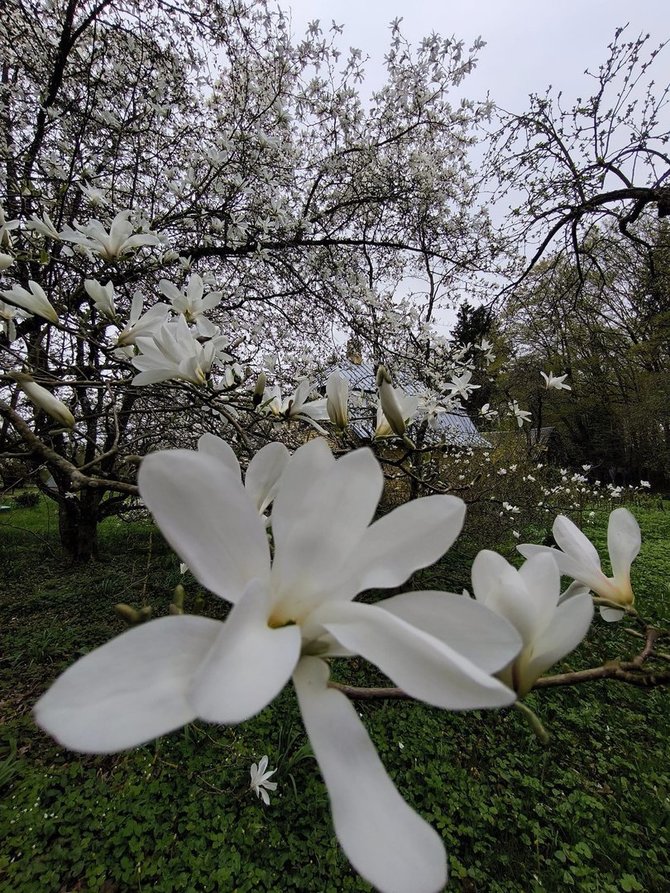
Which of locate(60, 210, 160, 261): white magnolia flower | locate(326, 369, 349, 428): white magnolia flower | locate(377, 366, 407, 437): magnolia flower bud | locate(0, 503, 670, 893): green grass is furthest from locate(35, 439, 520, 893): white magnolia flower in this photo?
locate(0, 503, 670, 893): green grass

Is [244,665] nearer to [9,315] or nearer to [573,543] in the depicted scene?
[573,543]

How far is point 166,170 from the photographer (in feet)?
12.0

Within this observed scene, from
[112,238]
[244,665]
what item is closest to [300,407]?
[112,238]

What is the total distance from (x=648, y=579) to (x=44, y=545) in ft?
26.5

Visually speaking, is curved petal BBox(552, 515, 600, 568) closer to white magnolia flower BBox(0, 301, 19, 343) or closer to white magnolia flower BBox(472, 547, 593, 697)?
white magnolia flower BBox(472, 547, 593, 697)

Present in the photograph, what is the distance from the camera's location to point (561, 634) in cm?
39

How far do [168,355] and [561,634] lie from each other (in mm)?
766

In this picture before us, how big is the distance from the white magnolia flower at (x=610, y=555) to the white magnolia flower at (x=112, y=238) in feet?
4.05

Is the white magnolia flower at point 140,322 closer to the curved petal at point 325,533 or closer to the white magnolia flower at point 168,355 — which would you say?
the white magnolia flower at point 168,355

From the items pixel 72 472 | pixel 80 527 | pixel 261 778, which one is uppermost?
pixel 72 472

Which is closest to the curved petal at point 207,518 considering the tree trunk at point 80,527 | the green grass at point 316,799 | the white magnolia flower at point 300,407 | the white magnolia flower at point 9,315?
the white magnolia flower at point 300,407

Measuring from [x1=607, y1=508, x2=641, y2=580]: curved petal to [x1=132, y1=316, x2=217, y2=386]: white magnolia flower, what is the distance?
2.51 feet

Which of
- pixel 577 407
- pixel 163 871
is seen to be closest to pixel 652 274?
pixel 163 871

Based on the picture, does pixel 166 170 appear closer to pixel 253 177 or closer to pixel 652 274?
pixel 253 177
